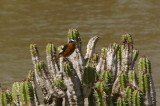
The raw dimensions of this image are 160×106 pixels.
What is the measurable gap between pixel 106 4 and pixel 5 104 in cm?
1137

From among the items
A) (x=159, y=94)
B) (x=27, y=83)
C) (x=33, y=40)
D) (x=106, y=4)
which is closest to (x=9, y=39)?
(x=33, y=40)

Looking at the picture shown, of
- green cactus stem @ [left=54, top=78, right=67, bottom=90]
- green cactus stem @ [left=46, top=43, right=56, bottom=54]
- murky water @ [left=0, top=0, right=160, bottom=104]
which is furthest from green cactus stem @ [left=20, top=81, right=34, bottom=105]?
murky water @ [left=0, top=0, right=160, bottom=104]

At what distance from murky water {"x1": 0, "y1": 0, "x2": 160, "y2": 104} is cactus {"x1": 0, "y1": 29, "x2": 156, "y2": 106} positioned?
4.00 meters

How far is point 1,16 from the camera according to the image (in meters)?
17.5

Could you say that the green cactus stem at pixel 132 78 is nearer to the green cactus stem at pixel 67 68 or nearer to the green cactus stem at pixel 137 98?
the green cactus stem at pixel 137 98

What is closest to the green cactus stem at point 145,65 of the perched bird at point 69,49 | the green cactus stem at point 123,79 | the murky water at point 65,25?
the green cactus stem at point 123,79

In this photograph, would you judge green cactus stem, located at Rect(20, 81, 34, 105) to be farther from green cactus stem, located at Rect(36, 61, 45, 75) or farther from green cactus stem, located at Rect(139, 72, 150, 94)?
green cactus stem, located at Rect(139, 72, 150, 94)

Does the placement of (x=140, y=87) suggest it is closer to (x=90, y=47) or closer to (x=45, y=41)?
(x=90, y=47)

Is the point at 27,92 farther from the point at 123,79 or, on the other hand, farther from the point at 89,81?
the point at 123,79

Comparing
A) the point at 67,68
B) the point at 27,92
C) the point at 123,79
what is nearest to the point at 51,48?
the point at 67,68

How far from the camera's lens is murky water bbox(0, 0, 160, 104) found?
14.2 metres

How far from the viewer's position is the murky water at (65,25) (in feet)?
46.7

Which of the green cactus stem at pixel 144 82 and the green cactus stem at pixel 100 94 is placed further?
the green cactus stem at pixel 144 82

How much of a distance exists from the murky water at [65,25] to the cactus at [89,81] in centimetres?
400
